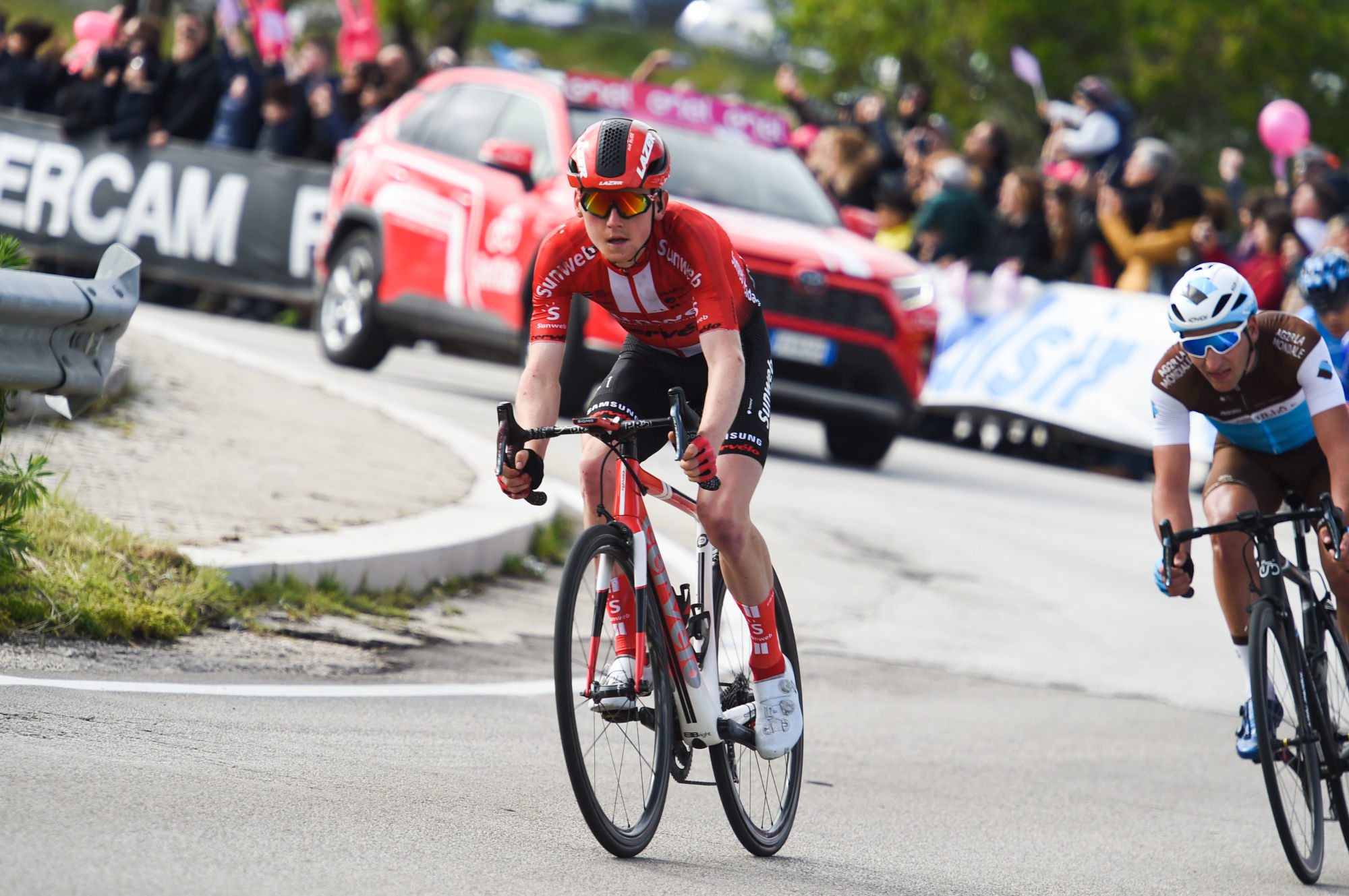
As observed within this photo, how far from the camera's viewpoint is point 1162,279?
638 inches

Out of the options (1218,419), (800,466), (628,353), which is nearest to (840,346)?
(800,466)

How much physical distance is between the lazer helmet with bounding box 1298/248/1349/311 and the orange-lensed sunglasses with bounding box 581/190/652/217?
3.72m

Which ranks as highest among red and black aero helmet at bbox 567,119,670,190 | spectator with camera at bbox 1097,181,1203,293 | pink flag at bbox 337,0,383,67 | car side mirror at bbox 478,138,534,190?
pink flag at bbox 337,0,383,67

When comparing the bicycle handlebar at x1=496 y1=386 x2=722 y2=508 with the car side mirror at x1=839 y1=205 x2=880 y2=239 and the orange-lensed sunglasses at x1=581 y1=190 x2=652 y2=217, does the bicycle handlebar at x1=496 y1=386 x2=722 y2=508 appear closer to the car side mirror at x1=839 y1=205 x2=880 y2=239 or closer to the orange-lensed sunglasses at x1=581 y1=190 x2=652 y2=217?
the orange-lensed sunglasses at x1=581 y1=190 x2=652 y2=217

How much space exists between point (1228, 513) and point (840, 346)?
7.02m

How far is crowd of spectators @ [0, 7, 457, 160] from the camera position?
713 inches

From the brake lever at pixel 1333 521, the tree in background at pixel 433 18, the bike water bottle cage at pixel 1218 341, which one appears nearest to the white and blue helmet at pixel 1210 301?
the bike water bottle cage at pixel 1218 341

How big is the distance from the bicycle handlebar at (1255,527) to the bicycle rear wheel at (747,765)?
130 cm

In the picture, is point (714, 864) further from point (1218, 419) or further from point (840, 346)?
point (840, 346)

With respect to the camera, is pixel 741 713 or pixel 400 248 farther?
pixel 400 248

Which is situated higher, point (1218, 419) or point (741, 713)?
point (1218, 419)

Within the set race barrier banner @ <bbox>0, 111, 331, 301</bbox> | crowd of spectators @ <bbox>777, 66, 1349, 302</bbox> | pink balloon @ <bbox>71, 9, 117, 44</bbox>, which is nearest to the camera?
crowd of spectators @ <bbox>777, 66, 1349, 302</bbox>

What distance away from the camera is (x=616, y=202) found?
5.18m

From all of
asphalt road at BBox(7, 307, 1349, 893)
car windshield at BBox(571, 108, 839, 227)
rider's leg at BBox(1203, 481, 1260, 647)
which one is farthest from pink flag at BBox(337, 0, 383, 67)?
rider's leg at BBox(1203, 481, 1260, 647)
